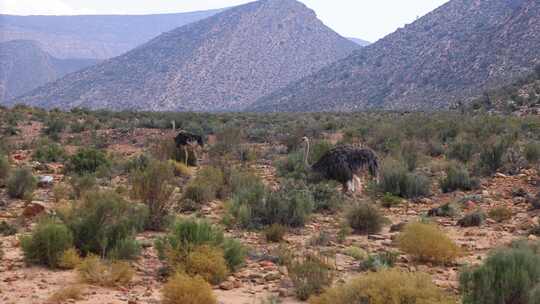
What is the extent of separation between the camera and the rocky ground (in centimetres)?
706

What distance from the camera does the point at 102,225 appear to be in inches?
337

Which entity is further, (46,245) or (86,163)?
(86,163)

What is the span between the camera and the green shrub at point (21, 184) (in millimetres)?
12870

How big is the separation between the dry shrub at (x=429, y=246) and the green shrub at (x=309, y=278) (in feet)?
5.41

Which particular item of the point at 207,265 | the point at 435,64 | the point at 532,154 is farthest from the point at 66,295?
the point at 435,64

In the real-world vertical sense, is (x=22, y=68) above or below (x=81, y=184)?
above

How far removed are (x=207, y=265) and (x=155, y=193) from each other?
351 cm

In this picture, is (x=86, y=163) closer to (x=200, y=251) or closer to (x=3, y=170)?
(x=3, y=170)

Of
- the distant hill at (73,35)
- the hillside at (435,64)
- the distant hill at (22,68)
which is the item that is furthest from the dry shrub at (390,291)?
the distant hill at (73,35)

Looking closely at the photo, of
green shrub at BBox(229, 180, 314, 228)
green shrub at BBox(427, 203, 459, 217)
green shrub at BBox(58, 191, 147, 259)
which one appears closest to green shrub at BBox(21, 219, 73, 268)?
green shrub at BBox(58, 191, 147, 259)

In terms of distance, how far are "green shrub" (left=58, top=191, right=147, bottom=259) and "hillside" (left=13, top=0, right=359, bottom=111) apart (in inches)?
3024

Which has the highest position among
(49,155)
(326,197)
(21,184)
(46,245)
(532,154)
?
(532,154)

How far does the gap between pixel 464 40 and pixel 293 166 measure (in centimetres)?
5388

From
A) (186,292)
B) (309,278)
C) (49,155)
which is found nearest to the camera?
(186,292)
